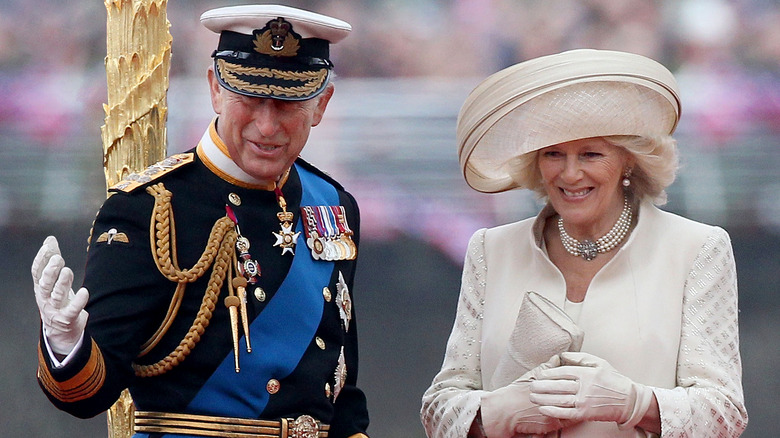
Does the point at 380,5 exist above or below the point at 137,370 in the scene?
above

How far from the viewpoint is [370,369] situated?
17.8 ft

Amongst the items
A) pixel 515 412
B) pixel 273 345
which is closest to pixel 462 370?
pixel 515 412

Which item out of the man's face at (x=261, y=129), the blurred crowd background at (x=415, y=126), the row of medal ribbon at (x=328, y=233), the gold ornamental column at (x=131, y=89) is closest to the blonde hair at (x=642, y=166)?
the row of medal ribbon at (x=328, y=233)

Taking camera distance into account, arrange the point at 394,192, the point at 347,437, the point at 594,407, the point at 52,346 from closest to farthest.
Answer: the point at 52,346 → the point at 594,407 → the point at 347,437 → the point at 394,192

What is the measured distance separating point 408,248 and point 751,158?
137 cm

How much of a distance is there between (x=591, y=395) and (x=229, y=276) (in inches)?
35.7

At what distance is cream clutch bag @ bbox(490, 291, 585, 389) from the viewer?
328cm

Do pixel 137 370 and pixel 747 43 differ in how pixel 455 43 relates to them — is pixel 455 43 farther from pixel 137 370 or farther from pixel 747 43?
pixel 137 370

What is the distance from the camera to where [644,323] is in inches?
132

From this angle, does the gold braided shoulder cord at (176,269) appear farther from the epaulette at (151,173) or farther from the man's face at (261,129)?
the man's face at (261,129)

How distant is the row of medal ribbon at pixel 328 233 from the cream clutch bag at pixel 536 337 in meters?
0.53

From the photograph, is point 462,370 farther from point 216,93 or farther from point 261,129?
point 216,93

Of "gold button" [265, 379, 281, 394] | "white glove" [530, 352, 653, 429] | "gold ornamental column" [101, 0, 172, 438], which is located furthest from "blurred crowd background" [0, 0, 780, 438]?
"white glove" [530, 352, 653, 429]

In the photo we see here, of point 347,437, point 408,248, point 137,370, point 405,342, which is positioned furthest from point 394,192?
point 137,370
